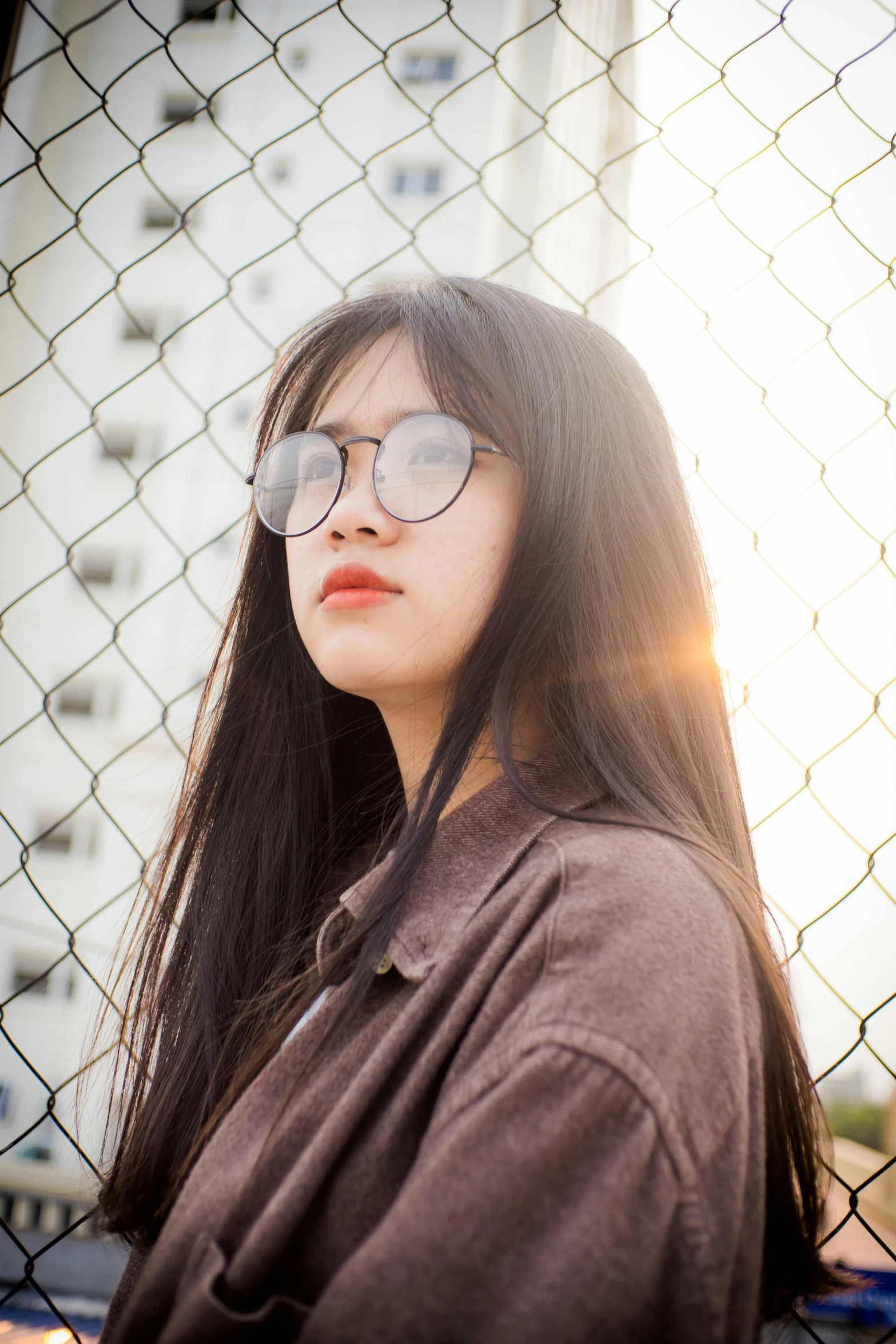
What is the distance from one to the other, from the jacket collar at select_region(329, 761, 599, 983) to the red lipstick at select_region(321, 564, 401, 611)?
0.23 meters

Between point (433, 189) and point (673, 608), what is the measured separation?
53.7ft

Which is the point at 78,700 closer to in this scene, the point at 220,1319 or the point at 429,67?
the point at 429,67

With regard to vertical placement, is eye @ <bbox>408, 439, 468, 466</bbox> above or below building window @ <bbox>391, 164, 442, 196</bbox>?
below

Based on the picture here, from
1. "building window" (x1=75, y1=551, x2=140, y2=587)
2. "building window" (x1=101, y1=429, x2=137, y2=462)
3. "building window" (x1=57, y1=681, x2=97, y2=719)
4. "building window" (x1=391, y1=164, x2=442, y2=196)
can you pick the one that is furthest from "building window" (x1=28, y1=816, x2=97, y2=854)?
"building window" (x1=391, y1=164, x2=442, y2=196)

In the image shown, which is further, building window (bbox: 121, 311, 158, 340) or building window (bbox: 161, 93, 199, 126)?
building window (bbox: 121, 311, 158, 340)

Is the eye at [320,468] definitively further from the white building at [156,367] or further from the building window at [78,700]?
the building window at [78,700]

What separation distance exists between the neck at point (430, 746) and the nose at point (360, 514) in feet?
0.63

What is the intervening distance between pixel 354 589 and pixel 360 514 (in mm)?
81

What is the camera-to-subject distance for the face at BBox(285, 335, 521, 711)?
0.83 meters

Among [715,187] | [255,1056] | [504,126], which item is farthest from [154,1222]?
[504,126]

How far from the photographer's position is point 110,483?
15.0 metres

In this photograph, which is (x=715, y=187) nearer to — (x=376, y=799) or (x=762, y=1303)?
(x=376, y=799)

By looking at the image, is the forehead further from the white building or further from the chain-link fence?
the white building

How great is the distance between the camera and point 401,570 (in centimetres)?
84
